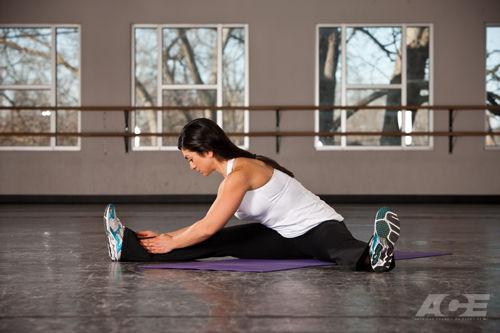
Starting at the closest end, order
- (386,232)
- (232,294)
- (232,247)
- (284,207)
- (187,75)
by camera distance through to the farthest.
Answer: (232,294) → (386,232) → (284,207) → (232,247) → (187,75)

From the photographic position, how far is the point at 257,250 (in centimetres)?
284

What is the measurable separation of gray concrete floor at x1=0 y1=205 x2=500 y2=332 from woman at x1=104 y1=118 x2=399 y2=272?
0.11m

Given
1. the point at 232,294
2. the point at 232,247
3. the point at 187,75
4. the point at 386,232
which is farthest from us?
the point at 187,75

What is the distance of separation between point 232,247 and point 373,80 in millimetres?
5439

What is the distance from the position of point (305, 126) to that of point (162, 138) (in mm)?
1810

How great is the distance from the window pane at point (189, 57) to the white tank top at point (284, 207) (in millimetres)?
5237

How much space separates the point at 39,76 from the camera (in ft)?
25.7

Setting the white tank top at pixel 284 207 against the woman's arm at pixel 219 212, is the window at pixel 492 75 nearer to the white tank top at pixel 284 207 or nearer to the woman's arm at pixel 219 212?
the white tank top at pixel 284 207

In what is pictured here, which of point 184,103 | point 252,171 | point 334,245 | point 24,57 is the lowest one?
point 334,245

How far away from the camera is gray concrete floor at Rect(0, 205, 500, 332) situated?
1.67 meters

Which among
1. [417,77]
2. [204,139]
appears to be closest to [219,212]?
[204,139]

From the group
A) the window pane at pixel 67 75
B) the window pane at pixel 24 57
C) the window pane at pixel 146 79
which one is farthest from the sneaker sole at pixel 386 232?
the window pane at pixel 24 57

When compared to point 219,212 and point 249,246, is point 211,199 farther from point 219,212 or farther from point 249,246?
point 219,212

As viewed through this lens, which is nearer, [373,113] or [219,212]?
[219,212]
